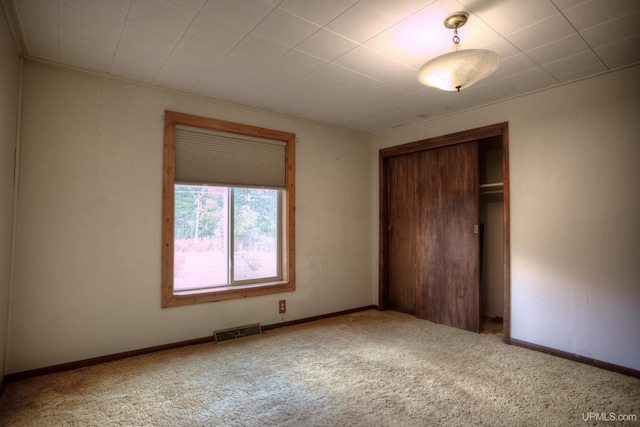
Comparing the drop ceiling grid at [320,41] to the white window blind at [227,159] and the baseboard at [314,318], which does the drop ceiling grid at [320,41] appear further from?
the baseboard at [314,318]

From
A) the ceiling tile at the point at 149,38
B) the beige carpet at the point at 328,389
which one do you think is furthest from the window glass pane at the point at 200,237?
the ceiling tile at the point at 149,38

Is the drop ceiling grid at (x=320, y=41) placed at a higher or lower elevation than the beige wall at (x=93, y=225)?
higher

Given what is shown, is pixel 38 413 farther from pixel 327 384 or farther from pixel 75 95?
pixel 75 95

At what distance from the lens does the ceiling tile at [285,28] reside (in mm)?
2127

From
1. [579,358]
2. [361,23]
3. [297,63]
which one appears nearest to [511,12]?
[361,23]

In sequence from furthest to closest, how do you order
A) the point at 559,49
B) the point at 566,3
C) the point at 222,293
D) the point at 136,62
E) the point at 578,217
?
the point at 222,293 → the point at 578,217 → the point at 136,62 → the point at 559,49 → the point at 566,3

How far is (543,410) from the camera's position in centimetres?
218

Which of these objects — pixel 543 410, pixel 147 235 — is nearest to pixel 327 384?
pixel 543 410

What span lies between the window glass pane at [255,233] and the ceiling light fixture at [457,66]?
7.73ft

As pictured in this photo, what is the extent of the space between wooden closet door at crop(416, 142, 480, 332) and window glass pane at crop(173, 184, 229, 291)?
8.20 feet

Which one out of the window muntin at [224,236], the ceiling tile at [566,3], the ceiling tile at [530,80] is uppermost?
the ceiling tile at [566,3]

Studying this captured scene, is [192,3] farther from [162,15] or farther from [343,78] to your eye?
[343,78]

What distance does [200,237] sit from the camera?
3555mm

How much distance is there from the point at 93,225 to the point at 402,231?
3.59 m
